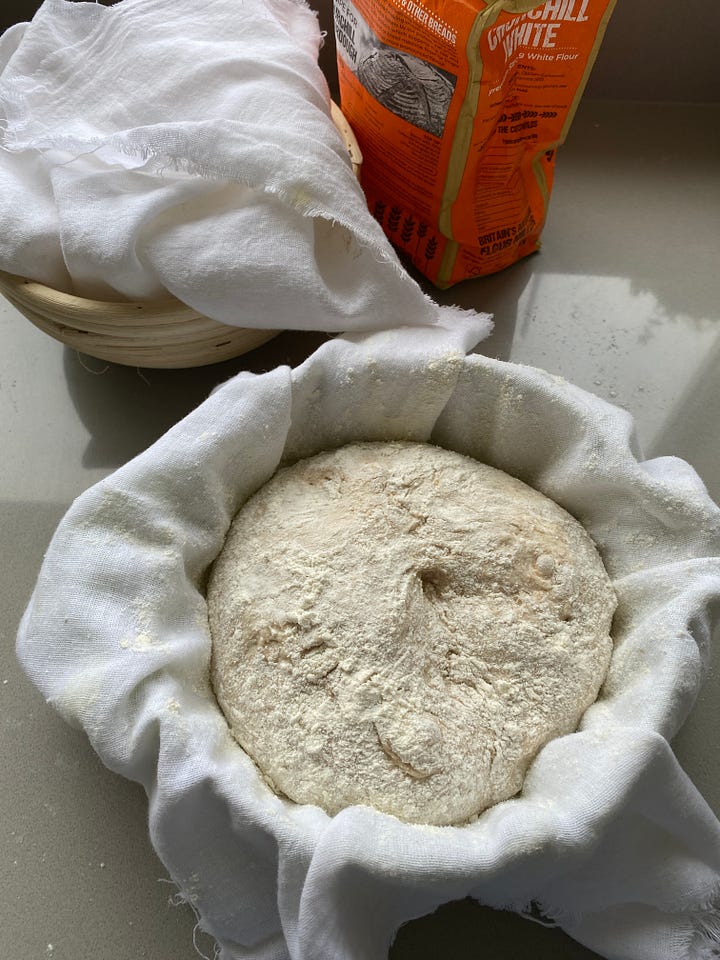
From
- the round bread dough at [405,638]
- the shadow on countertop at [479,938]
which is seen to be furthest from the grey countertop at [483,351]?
the round bread dough at [405,638]

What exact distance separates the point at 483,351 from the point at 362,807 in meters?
0.49

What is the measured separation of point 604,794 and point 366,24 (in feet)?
2.01

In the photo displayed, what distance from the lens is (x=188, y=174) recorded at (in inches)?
22.8

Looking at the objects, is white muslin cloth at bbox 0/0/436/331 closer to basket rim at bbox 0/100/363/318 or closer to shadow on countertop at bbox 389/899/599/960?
basket rim at bbox 0/100/363/318

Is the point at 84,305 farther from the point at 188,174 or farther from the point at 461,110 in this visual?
the point at 461,110

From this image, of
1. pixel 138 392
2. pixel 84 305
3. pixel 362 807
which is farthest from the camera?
pixel 138 392

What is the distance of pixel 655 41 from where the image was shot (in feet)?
2.96

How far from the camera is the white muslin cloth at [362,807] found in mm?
419

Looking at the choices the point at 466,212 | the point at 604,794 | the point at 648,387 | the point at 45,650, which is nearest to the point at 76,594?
the point at 45,650

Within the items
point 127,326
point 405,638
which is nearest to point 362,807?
point 405,638

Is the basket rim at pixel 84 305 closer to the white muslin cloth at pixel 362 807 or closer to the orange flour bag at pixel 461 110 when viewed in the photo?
the white muslin cloth at pixel 362 807

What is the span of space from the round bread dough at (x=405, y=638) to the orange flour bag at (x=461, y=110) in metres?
0.28

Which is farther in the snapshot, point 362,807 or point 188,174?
point 188,174

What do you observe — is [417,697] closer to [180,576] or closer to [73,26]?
[180,576]
